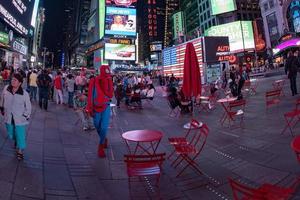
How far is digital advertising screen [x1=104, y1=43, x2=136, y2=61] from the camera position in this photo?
69.6 m

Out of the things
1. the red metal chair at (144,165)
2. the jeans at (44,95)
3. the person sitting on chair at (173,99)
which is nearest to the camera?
the red metal chair at (144,165)

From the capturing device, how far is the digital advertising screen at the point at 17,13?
29.1 metres

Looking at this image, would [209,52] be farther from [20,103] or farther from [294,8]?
[20,103]

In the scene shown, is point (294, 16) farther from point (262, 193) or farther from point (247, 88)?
point (262, 193)

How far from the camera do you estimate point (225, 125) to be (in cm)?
920

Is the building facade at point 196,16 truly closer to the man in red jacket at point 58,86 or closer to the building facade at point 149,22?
the building facade at point 149,22

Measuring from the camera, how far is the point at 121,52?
7075cm

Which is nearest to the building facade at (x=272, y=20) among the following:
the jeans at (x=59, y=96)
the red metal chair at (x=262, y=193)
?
the jeans at (x=59, y=96)

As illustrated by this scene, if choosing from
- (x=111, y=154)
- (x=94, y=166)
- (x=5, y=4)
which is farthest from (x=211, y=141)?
(x=5, y=4)

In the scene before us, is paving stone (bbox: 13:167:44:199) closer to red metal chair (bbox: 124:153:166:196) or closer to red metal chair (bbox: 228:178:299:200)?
red metal chair (bbox: 124:153:166:196)

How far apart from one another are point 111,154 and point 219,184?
2.86m

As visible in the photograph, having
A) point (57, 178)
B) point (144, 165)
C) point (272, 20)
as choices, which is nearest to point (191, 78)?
point (144, 165)

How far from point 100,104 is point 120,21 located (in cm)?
6863

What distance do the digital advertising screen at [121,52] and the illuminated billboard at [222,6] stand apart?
23.5 metres
